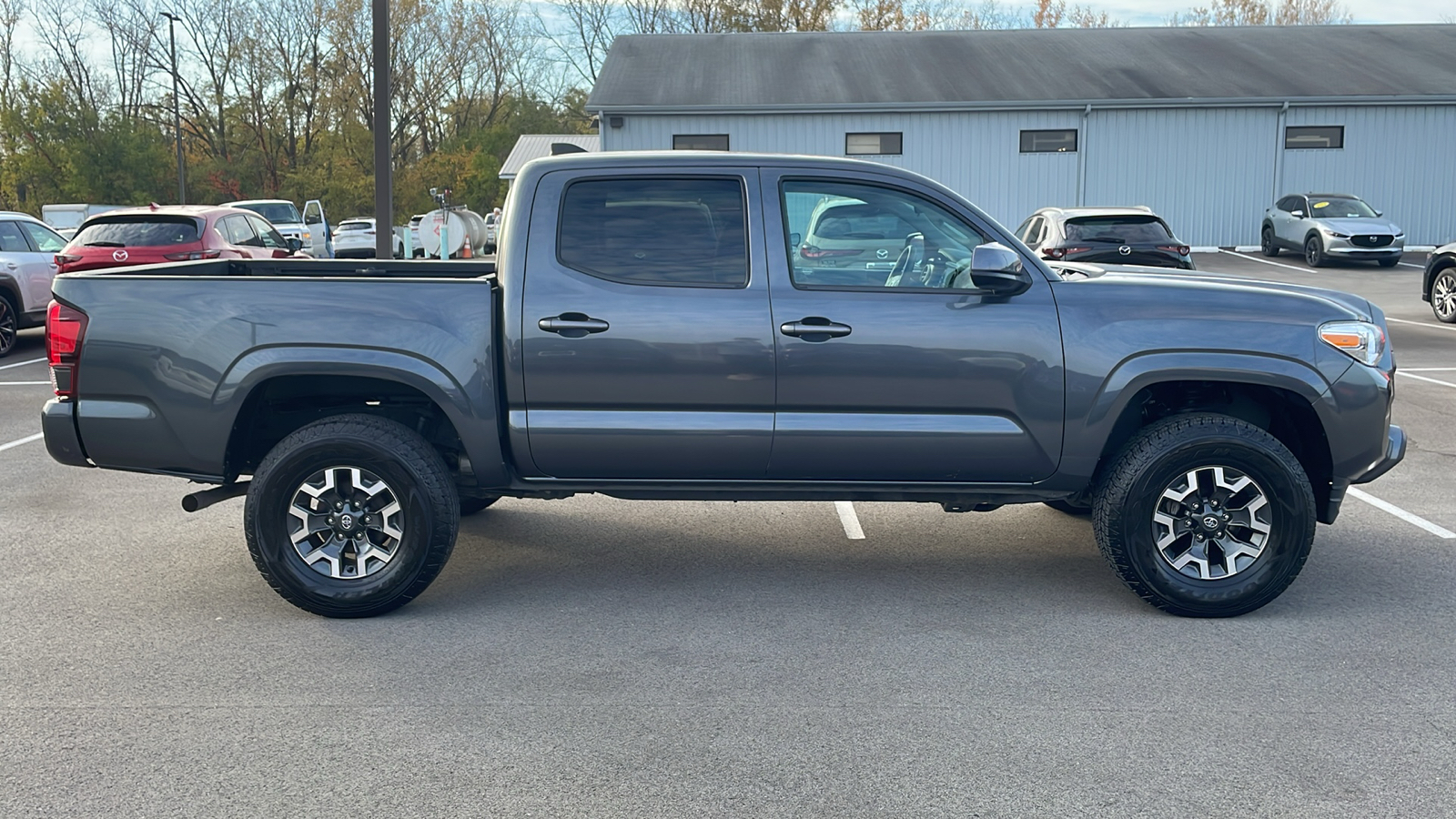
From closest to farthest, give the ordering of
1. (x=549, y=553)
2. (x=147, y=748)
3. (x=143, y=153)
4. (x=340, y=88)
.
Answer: (x=147, y=748) → (x=549, y=553) → (x=143, y=153) → (x=340, y=88)

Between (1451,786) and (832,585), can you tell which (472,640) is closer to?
(832,585)

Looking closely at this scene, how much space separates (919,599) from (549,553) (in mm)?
1923

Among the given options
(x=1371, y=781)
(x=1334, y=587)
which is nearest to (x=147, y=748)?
(x=1371, y=781)

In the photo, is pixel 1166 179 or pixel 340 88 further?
pixel 340 88

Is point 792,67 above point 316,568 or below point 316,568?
above

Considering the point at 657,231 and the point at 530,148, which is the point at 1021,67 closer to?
the point at 657,231

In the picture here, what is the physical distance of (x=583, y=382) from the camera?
510 centimetres

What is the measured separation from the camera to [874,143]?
28.8m

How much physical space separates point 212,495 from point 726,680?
8.41 feet

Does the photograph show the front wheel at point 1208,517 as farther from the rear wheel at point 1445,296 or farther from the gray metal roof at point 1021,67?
the gray metal roof at point 1021,67

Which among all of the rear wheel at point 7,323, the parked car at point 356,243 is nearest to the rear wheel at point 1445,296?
the rear wheel at point 7,323

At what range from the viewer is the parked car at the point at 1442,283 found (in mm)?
16500

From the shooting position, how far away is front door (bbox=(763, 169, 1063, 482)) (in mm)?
5090

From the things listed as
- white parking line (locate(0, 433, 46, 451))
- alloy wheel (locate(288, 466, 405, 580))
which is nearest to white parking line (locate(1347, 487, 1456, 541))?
alloy wheel (locate(288, 466, 405, 580))
